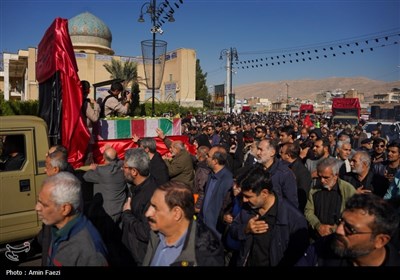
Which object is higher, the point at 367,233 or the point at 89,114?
the point at 89,114

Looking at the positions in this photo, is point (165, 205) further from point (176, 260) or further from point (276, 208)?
point (276, 208)

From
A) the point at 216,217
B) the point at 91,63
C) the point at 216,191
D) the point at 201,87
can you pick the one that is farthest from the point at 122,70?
the point at 216,217

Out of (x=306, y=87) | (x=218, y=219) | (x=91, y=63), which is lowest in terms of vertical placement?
(x=218, y=219)

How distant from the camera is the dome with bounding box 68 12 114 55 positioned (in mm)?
51438

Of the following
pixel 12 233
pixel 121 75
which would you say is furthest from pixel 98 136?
pixel 121 75

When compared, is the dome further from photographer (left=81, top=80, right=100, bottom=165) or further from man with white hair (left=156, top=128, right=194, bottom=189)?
man with white hair (left=156, top=128, right=194, bottom=189)

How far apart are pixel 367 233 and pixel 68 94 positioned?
4.62 meters

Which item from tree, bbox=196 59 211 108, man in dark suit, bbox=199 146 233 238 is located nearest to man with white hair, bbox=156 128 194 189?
man in dark suit, bbox=199 146 233 238

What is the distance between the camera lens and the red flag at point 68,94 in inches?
212

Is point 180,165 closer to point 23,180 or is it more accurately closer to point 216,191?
point 216,191

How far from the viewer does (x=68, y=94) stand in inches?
213

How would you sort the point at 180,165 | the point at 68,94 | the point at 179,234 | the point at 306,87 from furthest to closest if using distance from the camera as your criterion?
the point at 306,87 → the point at 180,165 → the point at 68,94 → the point at 179,234

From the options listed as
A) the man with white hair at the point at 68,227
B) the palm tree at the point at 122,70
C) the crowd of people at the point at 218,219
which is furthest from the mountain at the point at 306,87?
the man with white hair at the point at 68,227

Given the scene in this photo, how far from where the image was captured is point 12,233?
14.9 feet
